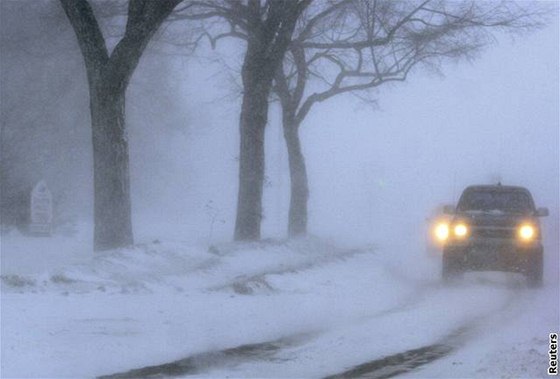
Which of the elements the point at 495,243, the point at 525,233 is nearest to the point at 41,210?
the point at 495,243

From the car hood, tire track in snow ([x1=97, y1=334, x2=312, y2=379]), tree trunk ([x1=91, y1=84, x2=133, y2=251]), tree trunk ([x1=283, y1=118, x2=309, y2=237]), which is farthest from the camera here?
tree trunk ([x1=283, y1=118, x2=309, y2=237])

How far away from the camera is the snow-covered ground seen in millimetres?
11391

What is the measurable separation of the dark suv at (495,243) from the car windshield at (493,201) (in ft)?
1.43

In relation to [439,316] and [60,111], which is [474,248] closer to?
[439,316]

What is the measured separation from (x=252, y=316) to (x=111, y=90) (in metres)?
6.23

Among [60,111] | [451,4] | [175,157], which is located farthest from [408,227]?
[451,4]

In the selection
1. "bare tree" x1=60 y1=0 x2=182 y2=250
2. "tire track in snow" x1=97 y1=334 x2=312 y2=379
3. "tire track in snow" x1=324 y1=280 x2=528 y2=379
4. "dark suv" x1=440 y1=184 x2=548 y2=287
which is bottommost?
"tire track in snow" x1=324 y1=280 x2=528 y2=379

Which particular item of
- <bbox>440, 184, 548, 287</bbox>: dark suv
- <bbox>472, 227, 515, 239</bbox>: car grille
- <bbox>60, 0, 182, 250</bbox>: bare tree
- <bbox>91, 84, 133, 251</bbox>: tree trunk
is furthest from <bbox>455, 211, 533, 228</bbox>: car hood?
<bbox>60, 0, 182, 250</bbox>: bare tree

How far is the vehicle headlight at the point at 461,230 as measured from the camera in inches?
845

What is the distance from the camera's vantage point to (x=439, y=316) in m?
16.2

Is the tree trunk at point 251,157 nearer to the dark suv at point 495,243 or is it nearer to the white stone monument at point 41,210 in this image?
the dark suv at point 495,243

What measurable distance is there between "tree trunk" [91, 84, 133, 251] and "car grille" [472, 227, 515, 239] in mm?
6338

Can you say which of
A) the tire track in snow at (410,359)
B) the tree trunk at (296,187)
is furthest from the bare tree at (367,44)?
the tire track in snow at (410,359)

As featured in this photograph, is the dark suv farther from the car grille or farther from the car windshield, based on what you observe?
the car windshield
